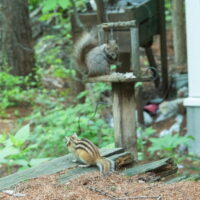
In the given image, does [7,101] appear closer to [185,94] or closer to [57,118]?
[57,118]

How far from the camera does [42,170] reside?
10.5 ft

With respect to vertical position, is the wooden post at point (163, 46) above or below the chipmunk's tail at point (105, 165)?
above

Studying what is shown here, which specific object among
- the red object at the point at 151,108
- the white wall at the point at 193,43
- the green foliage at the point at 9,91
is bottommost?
the red object at the point at 151,108

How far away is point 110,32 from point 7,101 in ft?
13.2

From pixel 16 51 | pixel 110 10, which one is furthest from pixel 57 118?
pixel 16 51

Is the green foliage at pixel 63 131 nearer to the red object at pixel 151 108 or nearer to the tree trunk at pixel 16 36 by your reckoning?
the red object at pixel 151 108

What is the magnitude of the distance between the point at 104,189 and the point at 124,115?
5.75 feet

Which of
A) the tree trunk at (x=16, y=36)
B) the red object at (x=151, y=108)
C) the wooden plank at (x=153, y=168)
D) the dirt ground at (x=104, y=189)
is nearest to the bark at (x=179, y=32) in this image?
the red object at (x=151, y=108)

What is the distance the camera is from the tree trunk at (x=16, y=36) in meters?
8.18

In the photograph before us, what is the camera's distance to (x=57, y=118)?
6.37 metres

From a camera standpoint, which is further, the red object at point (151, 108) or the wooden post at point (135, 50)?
the red object at point (151, 108)

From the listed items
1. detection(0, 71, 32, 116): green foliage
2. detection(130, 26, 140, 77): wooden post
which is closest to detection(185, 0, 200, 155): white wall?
detection(130, 26, 140, 77): wooden post

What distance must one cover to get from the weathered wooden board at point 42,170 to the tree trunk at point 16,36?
4932mm

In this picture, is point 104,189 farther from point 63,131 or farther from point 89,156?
point 63,131
